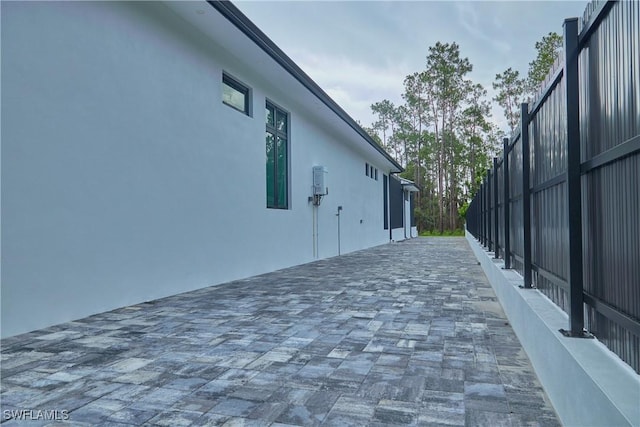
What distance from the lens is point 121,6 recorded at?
16.4 ft

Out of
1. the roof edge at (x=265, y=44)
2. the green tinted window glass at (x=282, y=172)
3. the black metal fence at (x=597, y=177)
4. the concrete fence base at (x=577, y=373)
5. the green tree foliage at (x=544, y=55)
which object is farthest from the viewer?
the green tree foliage at (x=544, y=55)

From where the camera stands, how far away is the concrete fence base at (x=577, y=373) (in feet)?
4.65

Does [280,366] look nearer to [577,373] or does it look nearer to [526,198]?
[577,373]

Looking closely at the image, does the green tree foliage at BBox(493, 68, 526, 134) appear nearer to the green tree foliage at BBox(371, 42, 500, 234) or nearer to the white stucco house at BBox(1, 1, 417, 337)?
the green tree foliage at BBox(371, 42, 500, 234)

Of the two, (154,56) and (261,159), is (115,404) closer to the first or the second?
(154,56)

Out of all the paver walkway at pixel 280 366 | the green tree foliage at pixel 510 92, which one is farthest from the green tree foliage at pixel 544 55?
the paver walkway at pixel 280 366

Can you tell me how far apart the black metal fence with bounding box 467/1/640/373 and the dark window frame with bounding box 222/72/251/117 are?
5.37m

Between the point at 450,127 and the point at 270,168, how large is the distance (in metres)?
24.8

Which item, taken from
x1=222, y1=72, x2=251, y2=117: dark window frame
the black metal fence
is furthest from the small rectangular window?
the black metal fence

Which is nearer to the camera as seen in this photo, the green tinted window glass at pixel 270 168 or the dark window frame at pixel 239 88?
the dark window frame at pixel 239 88

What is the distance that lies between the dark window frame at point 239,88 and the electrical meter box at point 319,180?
3246 mm

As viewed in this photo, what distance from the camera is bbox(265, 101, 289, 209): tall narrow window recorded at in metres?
8.70

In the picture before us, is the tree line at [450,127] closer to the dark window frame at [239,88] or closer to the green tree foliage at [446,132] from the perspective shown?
the green tree foliage at [446,132]

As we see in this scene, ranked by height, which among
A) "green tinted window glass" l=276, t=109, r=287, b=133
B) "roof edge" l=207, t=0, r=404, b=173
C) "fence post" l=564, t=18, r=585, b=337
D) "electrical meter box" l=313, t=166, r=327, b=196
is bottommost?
"fence post" l=564, t=18, r=585, b=337
